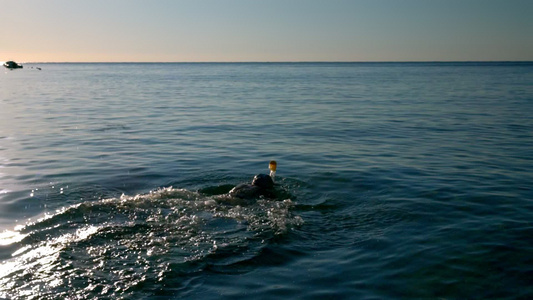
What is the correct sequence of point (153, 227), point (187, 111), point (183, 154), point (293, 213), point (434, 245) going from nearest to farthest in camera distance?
point (434, 245)
point (153, 227)
point (293, 213)
point (183, 154)
point (187, 111)

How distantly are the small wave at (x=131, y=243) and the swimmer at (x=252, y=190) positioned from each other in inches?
13.4

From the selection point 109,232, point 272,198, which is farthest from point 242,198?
point 109,232

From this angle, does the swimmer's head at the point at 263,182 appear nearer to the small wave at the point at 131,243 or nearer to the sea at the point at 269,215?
the sea at the point at 269,215

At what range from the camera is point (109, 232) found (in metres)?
9.17

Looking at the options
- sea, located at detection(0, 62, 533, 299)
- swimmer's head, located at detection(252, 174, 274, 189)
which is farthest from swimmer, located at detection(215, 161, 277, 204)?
sea, located at detection(0, 62, 533, 299)

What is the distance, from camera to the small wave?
7.18 metres

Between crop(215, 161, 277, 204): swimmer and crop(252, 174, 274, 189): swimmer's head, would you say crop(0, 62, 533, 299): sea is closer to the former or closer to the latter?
crop(215, 161, 277, 204): swimmer

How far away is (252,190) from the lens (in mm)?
11734

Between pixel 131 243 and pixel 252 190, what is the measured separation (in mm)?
3732

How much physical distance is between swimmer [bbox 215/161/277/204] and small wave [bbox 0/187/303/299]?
34 cm

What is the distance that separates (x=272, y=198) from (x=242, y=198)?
2.59 feet

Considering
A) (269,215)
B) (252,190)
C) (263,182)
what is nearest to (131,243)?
(269,215)

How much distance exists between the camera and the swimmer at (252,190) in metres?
11.4

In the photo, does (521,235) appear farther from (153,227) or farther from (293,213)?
(153,227)
